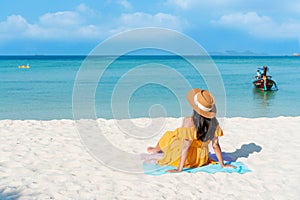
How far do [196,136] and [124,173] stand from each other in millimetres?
1010

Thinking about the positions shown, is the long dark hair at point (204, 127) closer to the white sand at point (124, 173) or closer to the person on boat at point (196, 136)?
the person on boat at point (196, 136)

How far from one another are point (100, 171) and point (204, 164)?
4.45 feet

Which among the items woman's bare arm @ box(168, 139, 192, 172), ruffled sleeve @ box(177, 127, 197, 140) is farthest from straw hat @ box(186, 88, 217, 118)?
woman's bare arm @ box(168, 139, 192, 172)

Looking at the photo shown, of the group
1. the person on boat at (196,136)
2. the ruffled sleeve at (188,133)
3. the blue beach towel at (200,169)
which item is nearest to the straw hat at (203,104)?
the person on boat at (196,136)

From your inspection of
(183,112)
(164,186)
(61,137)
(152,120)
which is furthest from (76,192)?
(183,112)

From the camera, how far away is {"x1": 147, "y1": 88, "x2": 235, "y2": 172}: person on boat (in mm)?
4641

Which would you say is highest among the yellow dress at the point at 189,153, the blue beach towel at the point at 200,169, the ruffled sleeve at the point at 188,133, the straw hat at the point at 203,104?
the straw hat at the point at 203,104

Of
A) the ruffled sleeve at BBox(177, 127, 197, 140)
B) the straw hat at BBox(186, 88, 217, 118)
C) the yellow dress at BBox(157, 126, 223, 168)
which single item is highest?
the straw hat at BBox(186, 88, 217, 118)

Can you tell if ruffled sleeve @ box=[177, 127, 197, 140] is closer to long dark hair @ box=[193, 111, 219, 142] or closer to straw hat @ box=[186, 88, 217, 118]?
long dark hair @ box=[193, 111, 219, 142]

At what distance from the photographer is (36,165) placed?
488 centimetres

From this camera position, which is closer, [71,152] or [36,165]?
[36,165]

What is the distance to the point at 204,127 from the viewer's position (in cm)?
468

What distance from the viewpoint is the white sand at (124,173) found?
4.06 m

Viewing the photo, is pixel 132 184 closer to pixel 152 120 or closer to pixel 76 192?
pixel 76 192
